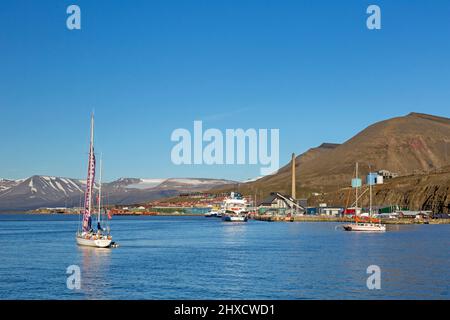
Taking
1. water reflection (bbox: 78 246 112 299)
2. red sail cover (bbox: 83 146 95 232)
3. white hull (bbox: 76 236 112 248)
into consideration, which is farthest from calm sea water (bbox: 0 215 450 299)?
red sail cover (bbox: 83 146 95 232)

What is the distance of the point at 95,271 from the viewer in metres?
62.1

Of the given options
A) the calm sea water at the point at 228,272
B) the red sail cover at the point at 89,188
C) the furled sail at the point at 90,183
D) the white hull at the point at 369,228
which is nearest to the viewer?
the calm sea water at the point at 228,272

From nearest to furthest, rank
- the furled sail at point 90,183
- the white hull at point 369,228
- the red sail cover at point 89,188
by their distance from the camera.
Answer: the furled sail at point 90,183, the red sail cover at point 89,188, the white hull at point 369,228

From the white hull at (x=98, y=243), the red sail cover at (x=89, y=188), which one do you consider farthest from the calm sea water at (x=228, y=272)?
the red sail cover at (x=89, y=188)

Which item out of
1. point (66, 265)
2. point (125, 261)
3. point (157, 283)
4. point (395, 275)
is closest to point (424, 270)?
point (395, 275)

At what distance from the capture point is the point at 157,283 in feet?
A: 175

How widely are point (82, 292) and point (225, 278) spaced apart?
13.1 meters

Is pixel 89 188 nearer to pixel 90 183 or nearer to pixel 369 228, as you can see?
pixel 90 183

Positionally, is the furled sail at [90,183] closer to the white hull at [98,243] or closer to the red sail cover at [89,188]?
the red sail cover at [89,188]

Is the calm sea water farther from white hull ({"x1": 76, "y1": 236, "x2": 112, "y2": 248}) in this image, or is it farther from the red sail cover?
the red sail cover

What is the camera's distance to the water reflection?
161 ft

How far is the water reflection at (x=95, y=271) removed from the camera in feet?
161

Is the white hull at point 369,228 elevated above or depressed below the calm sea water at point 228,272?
above
